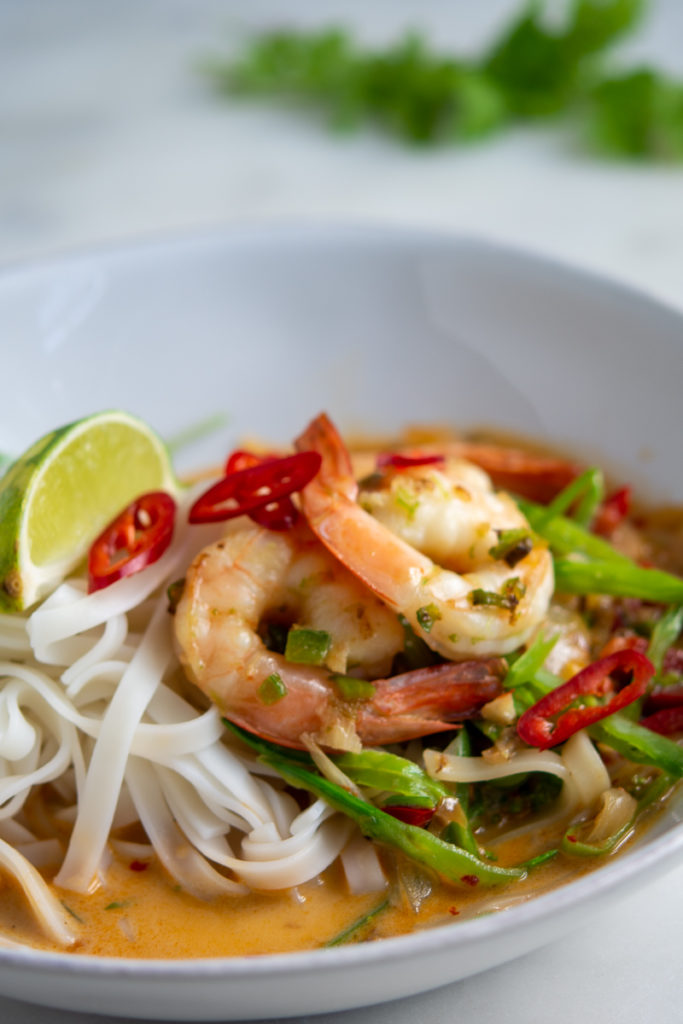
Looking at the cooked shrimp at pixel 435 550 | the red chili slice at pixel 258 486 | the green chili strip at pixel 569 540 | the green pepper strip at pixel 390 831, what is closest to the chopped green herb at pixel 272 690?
the green pepper strip at pixel 390 831

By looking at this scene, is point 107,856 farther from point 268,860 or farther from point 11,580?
point 11,580

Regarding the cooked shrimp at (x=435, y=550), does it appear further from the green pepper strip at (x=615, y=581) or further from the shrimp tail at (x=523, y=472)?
the shrimp tail at (x=523, y=472)

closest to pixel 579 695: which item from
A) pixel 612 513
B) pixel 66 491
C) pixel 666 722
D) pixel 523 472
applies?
pixel 666 722

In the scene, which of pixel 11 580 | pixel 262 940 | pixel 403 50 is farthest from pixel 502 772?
pixel 403 50

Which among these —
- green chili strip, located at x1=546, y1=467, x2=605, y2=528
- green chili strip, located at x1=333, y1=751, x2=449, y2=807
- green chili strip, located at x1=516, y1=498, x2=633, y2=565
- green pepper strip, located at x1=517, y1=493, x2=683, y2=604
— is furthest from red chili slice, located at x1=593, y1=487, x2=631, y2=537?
green chili strip, located at x1=333, y1=751, x2=449, y2=807

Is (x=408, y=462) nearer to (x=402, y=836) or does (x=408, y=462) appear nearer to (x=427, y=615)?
(x=427, y=615)

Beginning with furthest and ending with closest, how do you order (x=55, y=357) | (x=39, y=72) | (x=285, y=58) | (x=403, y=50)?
(x=39, y=72) < (x=285, y=58) < (x=403, y=50) < (x=55, y=357)
